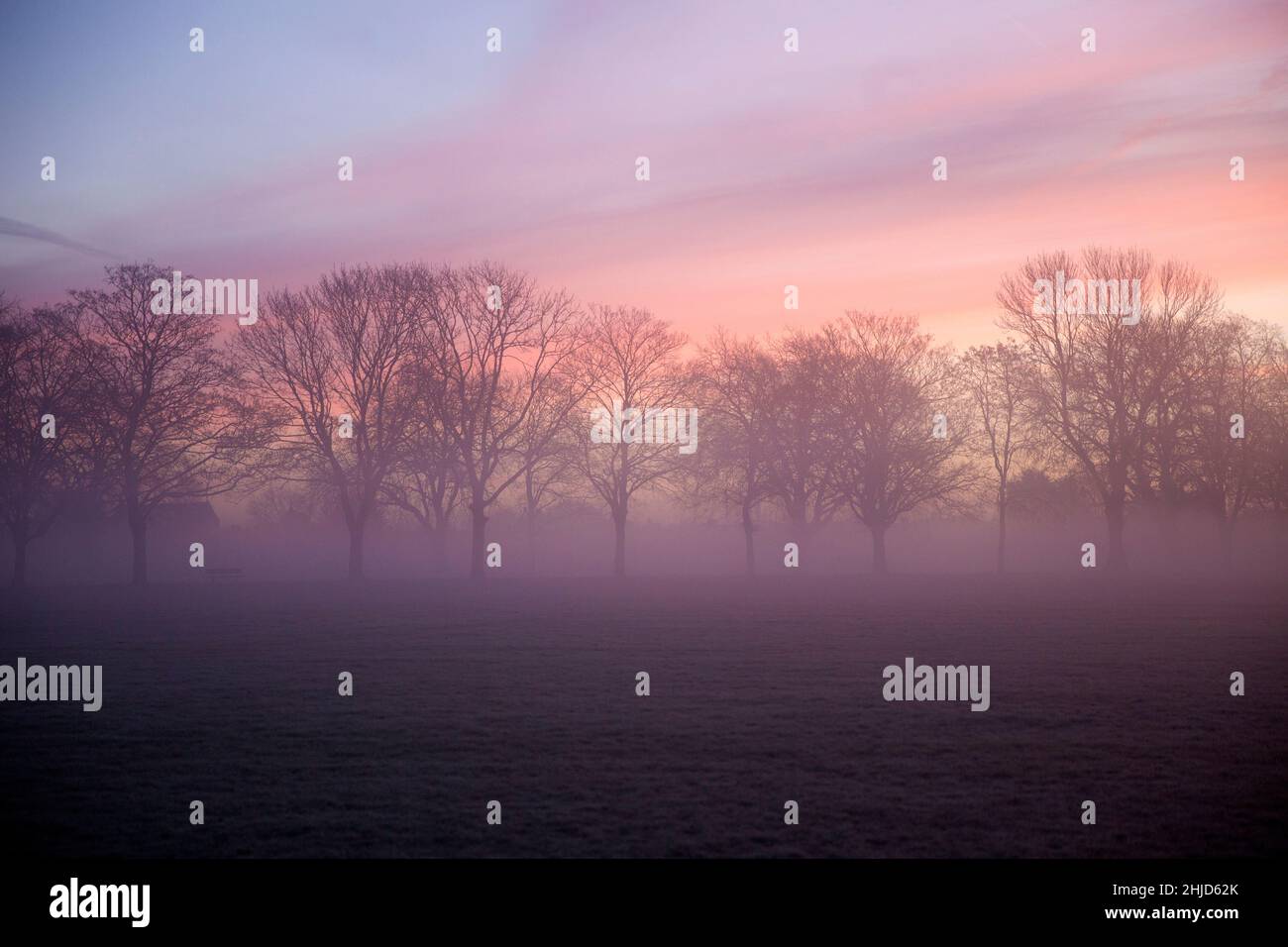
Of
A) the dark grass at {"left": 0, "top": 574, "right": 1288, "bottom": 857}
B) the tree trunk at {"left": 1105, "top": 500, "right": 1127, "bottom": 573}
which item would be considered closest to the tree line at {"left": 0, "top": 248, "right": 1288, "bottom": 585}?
the tree trunk at {"left": 1105, "top": 500, "right": 1127, "bottom": 573}

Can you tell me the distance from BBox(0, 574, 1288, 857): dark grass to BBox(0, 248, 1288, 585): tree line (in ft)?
93.4

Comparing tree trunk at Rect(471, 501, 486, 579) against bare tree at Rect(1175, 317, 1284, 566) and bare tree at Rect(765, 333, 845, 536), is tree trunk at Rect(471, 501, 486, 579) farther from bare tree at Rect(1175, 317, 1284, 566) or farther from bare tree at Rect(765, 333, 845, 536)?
bare tree at Rect(1175, 317, 1284, 566)

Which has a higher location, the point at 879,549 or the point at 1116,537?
the point at 1116,537

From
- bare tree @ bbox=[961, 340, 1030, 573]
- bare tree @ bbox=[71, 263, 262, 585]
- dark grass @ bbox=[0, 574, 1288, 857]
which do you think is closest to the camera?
dark grass @ bbox=[0, 574, 1288, 857]

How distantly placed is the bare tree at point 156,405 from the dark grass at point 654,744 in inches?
1103

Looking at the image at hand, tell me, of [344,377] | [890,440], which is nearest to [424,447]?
[344,377]

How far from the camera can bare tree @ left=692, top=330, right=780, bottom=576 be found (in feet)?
218

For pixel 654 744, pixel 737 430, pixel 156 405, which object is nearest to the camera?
pixel 654 744

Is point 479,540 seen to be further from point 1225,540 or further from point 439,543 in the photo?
point 1225,540

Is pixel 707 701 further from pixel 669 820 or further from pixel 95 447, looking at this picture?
pixel 95 447

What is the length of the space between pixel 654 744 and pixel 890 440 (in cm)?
5178

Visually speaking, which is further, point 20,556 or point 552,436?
point 552,436

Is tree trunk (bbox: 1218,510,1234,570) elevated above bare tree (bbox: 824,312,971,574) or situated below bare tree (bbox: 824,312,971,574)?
below

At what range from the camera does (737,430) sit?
67.5m
